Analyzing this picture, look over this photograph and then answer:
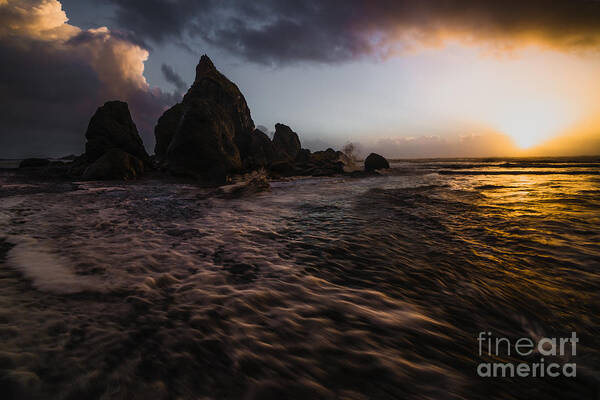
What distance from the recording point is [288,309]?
2.24m

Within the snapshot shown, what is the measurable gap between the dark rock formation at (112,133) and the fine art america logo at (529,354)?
78.7 feet

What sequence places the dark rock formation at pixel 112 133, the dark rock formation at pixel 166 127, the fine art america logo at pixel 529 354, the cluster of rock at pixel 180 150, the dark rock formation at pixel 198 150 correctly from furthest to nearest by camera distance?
the dark rock formation at pixel 166 127 < the dark rock formation at pixel 112 133 < the dark rock formation at pixel 198 150 < the cluster of rock at pixel 180 150 < the fine art america logo at pixel 529 354

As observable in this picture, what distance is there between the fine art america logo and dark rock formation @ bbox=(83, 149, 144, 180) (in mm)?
18519

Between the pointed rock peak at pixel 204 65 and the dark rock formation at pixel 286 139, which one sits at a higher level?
the pointed rock peak at pixel 204 65

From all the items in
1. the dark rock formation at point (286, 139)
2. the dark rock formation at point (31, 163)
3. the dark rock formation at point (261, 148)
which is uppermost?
the dark rock formation at point (286, 139)

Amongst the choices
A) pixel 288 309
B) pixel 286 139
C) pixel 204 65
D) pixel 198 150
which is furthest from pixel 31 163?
pixel 286 139

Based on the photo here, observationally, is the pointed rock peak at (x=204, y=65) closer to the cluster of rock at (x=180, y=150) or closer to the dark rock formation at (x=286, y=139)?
the dark rock formation at (x=286, y=139)

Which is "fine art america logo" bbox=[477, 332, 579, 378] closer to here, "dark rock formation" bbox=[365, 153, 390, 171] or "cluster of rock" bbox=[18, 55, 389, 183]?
"cluster of rock" bbox=[18, 55, 389, 183]

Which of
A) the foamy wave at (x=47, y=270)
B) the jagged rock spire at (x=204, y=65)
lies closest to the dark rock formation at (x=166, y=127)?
the jagged rock spire at (x=204, y=65)

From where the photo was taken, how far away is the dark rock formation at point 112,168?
14.9 metres

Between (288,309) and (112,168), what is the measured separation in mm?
17632

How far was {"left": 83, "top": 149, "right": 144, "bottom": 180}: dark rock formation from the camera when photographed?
14.9 meters

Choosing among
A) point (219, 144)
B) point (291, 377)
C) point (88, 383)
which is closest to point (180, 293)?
point (88, 383)

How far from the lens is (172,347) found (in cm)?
169
